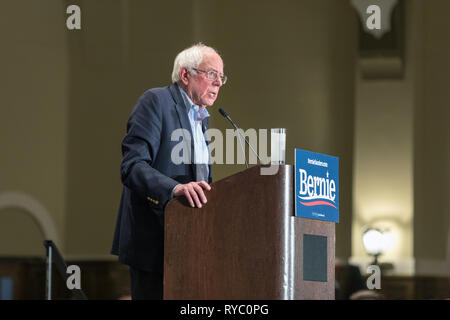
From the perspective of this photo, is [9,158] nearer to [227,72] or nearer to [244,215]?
[227,72]

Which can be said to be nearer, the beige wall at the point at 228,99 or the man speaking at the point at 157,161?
the man speaking at the point at 157,161

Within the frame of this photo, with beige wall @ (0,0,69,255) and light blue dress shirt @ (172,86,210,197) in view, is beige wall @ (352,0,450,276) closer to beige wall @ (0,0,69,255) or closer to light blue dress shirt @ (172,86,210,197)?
beige wall @ (0,0,69,255)

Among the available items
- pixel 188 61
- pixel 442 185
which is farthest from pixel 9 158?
pixel 188 61

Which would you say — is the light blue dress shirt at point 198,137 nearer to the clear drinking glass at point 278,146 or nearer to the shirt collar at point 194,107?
the shirt collar at point 194,107

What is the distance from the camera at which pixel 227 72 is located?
328 inches

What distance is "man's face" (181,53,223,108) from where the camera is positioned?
131 inches

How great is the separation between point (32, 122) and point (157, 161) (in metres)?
5.06

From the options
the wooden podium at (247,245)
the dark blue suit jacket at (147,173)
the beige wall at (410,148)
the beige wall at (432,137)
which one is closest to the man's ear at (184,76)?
the dark blue suit jacket at (147,173)

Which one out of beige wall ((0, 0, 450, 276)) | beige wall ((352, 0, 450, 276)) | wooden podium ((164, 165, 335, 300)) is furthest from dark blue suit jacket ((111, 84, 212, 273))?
beige wall ((352, 0, 450, 276))

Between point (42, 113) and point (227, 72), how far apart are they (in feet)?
6.40

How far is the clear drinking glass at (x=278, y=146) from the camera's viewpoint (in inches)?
121

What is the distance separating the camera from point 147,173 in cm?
306

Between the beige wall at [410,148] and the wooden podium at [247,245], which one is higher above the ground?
the beige wall at [410,148]
